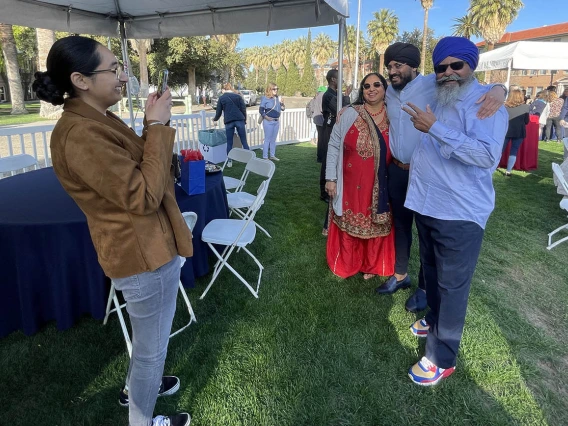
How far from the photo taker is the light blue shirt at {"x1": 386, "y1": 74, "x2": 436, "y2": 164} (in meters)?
2.37

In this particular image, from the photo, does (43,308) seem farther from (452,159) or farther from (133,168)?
(452,159)

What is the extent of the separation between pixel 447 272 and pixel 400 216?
3.03 feet

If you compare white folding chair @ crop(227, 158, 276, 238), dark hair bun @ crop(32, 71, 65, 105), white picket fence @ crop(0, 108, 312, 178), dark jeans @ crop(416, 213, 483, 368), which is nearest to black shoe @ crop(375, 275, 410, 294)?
dark jeans @ crop(416, 213, 483, 368)

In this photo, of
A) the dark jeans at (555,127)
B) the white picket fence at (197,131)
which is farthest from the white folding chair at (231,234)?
the dark jeans at (555,127)

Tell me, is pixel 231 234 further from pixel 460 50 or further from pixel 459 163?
pixel 460 50

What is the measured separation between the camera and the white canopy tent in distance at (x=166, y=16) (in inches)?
180

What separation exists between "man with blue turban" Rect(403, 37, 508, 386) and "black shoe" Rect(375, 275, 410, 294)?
2.97 feet

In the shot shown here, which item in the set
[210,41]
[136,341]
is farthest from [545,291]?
[210,41]

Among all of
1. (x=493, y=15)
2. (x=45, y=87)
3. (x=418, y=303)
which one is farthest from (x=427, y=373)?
(x=493, y=15)

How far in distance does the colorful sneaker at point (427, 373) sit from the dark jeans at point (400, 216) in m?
0.75

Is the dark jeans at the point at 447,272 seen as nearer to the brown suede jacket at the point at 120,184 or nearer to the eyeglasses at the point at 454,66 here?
the eyeglasses at the point at 454,66

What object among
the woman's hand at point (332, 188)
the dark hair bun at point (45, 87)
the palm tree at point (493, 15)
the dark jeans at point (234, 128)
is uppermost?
the palm tree at point (493, 15)

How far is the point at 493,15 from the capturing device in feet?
86.6

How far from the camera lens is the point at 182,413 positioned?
1879 mm
